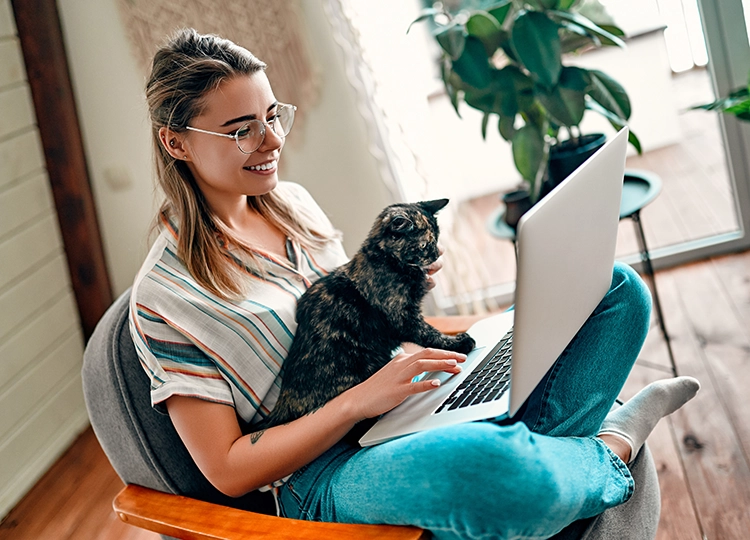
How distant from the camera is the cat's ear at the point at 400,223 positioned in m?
1.22

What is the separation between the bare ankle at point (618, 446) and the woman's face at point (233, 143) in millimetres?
819

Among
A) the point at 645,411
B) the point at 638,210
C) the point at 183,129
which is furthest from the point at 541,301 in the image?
the point at 638,210

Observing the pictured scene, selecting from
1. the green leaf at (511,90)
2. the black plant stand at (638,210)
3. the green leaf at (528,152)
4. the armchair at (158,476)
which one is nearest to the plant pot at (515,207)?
the black plant stand at (638,210)

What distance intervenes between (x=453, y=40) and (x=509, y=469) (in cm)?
139

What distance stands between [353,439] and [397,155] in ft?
5.03

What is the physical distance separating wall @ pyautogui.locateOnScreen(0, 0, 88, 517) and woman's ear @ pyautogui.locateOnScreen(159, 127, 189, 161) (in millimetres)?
1401

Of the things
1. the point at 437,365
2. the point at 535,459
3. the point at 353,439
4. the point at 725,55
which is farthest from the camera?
the point at 725,55

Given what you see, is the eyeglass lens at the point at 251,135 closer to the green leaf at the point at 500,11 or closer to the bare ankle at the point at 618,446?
the bare ankle at the point at 618,446

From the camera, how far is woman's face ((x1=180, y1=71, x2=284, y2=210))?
51.3 inches

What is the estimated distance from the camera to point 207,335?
1257 mm

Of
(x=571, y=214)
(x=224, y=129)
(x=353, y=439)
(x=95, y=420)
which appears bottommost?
(x=353, y=439)

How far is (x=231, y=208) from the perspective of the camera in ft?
4.85

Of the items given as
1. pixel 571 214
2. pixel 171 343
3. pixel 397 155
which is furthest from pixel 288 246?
pixel 397 155

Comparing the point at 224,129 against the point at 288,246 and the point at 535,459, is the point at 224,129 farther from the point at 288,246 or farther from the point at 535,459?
the point at 535,459
